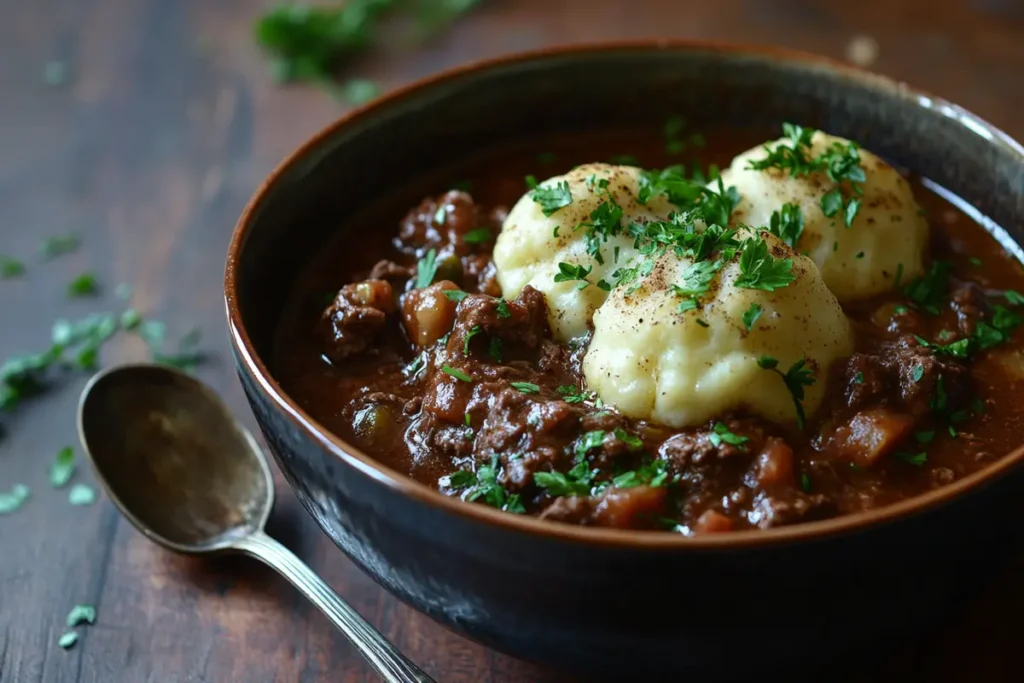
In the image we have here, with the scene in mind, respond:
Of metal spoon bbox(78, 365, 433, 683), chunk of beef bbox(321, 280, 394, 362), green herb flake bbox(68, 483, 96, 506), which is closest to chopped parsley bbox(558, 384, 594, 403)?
chunk of beef bbox(321, 280, 394, 362)

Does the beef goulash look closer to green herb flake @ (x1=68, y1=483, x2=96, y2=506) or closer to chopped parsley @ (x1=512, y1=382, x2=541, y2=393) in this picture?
chopped parsley @ (x1=512, y1=382, x2=541, y2=393)

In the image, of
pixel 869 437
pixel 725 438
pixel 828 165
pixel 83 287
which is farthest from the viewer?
pixel 83 287

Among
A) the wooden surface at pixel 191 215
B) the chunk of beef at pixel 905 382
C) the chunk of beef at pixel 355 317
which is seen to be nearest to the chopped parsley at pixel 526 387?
the chunk of beef at pixel 355 317

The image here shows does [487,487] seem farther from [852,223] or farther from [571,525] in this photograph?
[852,223]

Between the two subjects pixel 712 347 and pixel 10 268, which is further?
pixel 10 268

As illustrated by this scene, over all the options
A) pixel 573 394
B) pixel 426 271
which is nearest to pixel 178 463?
pixel 426 271
